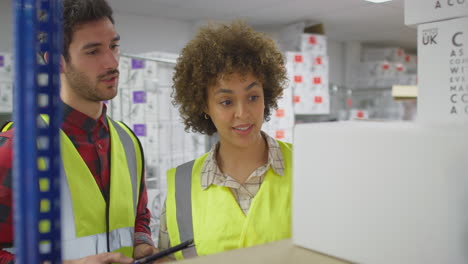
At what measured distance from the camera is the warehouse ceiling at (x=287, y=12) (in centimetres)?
482

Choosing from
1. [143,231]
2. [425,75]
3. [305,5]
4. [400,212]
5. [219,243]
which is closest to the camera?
[400,212]

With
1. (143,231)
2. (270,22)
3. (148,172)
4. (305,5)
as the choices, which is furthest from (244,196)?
(270,22)

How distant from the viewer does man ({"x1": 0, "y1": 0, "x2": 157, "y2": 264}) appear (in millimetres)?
1233

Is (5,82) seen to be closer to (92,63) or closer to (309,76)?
(92,63)

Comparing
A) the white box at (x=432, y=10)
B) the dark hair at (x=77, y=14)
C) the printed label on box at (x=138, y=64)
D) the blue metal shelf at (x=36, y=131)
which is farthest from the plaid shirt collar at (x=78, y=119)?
the printed label on box at (x=138, y=64)

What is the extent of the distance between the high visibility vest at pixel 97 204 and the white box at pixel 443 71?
99 cm

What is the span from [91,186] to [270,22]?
17.5 feet

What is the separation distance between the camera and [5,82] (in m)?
3.19

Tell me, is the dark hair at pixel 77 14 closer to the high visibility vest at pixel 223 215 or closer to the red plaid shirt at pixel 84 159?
the red plaid shirt at pixel 84 159

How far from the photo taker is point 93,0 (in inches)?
52.0

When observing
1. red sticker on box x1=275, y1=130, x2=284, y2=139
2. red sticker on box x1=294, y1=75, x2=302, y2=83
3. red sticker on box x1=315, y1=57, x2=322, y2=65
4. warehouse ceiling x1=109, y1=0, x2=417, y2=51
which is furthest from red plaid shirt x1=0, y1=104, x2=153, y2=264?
red sticker on box x1=315, y1=57, x2=322, y2=65

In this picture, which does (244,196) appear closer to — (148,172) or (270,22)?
(148,172)

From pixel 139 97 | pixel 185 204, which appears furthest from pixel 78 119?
pixel 139 97

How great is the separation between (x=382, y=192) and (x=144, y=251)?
3.35 ft
